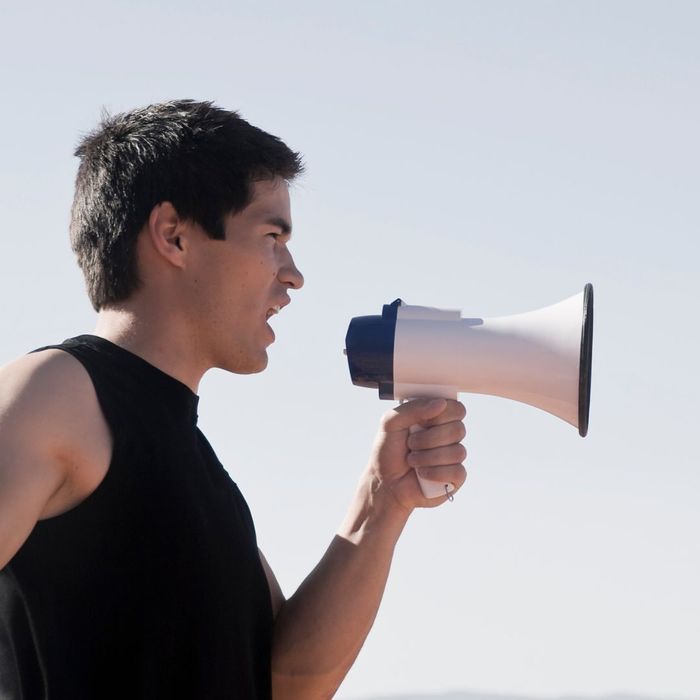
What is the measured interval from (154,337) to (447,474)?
1.06 meters

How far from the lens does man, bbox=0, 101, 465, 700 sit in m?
3.48

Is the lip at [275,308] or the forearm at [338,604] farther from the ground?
the lip at [275,308]

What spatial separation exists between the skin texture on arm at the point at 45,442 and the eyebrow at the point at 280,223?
0.83 meters

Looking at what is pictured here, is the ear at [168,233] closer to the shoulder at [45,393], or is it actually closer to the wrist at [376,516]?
the shoulder at [45,393]

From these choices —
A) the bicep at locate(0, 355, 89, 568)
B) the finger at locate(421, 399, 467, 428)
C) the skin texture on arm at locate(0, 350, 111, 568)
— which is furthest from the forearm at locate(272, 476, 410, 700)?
the bicep at locate(0, 355, 89, 568)

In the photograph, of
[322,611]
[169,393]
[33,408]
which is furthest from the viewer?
[322,611]

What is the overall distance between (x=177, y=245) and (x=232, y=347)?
328mm

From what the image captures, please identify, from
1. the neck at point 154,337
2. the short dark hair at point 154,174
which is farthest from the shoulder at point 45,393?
the short dark hair at point 154,174

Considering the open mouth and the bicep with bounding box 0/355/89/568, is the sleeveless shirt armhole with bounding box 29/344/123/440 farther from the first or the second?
the open mouth

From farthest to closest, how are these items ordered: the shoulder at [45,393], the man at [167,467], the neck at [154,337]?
the neck at [154,337], the man at [167,467], the shoulder at [45,393]

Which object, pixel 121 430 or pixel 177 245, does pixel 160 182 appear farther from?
pixel 121 430

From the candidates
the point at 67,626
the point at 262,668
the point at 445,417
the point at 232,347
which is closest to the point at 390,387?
the point at 445,417

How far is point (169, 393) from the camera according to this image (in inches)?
151

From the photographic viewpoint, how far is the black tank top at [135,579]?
11.5 feet
